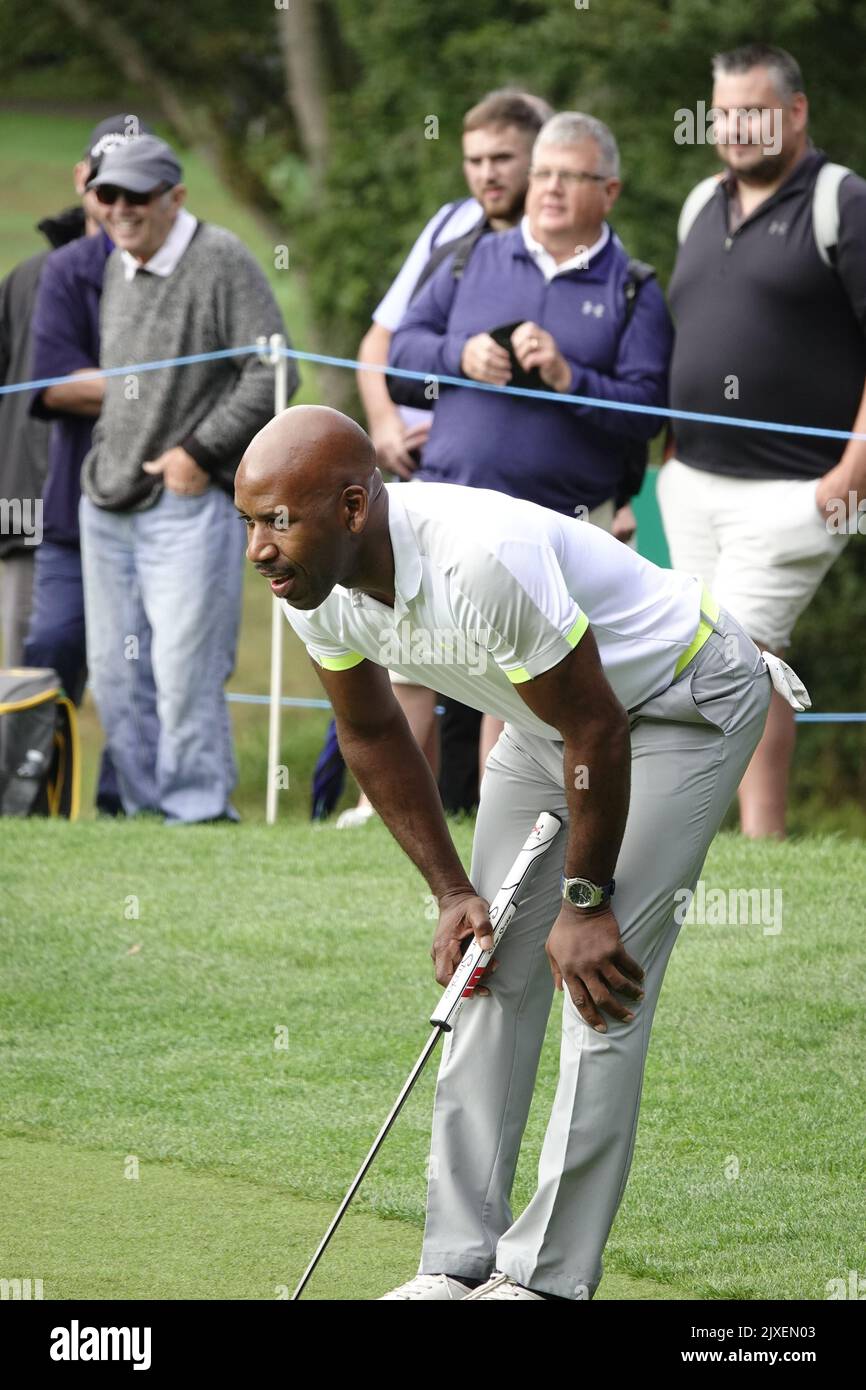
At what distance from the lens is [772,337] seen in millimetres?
7355

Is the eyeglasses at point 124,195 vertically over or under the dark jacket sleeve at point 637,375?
over

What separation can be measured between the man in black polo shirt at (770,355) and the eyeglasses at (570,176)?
0.47 meters

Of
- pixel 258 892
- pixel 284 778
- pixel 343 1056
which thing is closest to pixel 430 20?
pixel 284 778

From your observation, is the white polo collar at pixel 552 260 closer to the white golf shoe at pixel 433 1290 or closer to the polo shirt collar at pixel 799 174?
the polo shirt collar at pixel 799 174

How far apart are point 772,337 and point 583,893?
4.01m

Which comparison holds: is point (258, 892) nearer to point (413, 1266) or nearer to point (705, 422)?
point (705, 422)

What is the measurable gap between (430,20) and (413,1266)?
41.9ft

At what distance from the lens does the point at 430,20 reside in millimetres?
15602

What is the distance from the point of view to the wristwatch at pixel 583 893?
3.80m

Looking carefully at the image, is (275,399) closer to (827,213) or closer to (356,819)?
(356,819)

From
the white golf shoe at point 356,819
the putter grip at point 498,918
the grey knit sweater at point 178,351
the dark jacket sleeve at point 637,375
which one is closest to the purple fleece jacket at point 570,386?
the dark jacket sleeve at point 637,375

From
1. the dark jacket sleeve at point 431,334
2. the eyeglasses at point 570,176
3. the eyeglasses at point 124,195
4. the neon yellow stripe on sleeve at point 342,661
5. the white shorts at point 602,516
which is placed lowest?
the white shorts at point 602,516

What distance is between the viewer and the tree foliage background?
555 inches

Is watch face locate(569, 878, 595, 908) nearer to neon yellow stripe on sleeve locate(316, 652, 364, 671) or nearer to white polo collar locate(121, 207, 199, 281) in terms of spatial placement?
neon yellow stripe on sleeve locate(316, 652, 364, 671)
